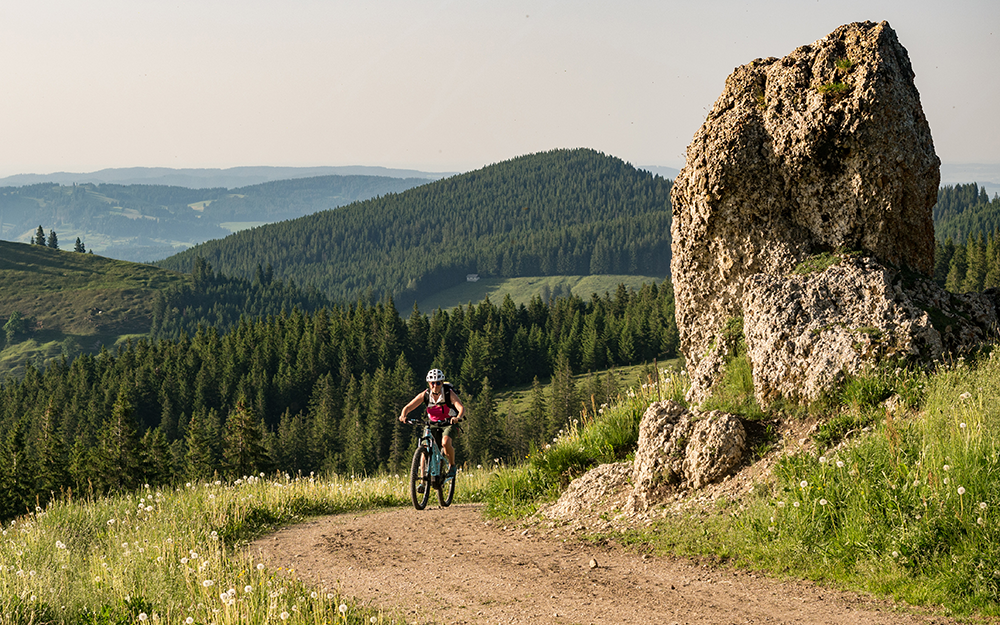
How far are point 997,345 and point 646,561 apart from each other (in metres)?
5.47

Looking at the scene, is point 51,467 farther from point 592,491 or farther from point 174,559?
point 592,491

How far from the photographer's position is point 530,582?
8.52m

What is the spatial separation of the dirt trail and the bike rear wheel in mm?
1506

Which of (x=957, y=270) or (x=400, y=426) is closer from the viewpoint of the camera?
(x=400, y=426)

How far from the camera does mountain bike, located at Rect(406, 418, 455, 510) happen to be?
13.3 meters

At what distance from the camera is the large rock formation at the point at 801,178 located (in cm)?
1105

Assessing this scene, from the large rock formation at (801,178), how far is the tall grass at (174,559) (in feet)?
22.0

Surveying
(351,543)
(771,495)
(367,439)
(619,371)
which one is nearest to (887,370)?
(771,495)

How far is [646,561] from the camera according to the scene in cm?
905

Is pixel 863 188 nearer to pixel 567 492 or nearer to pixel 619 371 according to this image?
pixel 567 492

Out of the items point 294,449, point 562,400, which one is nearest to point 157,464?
point 294,449

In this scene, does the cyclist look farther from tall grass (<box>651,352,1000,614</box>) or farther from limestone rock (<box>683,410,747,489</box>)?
tall grass (<box>651,352,1000,614</box>)

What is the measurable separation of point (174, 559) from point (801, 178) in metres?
10.2

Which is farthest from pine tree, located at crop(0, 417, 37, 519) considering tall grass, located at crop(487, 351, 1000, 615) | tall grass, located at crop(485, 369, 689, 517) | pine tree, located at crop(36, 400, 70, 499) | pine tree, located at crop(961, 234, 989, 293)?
pine tree, located at crop(961, 234, 989, 293)
